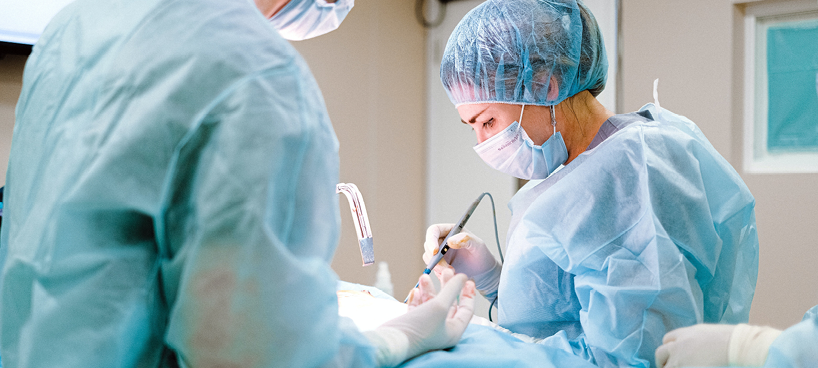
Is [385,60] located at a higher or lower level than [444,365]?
higher

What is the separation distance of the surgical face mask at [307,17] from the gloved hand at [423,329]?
561 mm

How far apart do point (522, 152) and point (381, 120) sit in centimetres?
152

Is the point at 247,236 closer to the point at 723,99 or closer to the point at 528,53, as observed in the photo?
the point at 528,53

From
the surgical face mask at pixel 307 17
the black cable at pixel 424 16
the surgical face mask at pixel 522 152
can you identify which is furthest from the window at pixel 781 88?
the surgical face mask at pixel 307 17

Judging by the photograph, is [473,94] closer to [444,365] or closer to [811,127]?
[444,365]

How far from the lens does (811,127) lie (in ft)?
6.68

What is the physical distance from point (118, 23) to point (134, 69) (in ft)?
0.30

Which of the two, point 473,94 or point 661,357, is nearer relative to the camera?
point 661,357

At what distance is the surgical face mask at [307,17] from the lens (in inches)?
36.5

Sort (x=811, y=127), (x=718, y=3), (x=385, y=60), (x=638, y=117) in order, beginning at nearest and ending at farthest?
(x=638, y=117), (x=811, y=127), (x=718, y=3), (x=385, y=60)

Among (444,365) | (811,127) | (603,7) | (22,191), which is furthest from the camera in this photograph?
(603,7)

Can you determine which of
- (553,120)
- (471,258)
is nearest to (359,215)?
(471,258)

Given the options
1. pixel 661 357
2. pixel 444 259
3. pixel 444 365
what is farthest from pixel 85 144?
pixel 444 259

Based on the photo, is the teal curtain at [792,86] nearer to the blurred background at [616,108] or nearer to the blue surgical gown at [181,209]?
the blurred background at [616,108]
